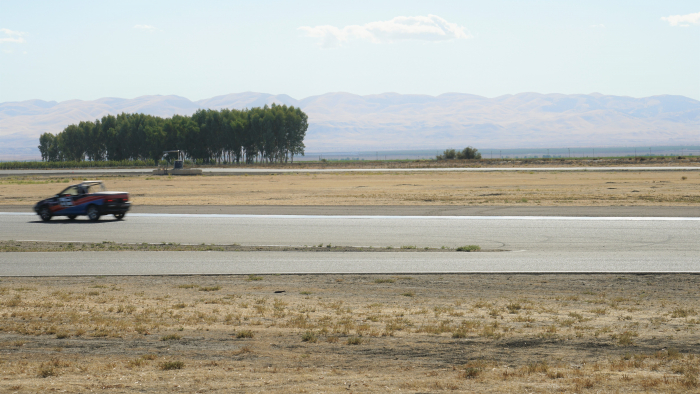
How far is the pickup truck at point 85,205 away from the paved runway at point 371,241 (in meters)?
0.53

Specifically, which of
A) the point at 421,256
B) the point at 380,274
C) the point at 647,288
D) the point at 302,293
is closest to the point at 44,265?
the point at 302,293

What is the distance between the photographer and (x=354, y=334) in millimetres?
8758

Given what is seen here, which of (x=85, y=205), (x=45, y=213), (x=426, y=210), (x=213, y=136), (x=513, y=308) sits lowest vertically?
(x=513, y=308)

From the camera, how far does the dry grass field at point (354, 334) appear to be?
21.7 ft

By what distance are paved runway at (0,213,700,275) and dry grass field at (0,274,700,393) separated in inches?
52.7

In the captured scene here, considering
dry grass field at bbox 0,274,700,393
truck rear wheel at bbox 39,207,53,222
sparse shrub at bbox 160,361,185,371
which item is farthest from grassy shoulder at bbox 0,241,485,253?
sparse shrub at bbox 160,361,185,371

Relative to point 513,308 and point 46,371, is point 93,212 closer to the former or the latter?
point 46,371

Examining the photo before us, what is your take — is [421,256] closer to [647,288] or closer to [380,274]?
[380,274]

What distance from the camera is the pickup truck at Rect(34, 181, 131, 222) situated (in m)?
25.8

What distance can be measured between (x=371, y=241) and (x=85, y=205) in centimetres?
1403

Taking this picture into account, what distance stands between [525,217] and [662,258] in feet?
31.1

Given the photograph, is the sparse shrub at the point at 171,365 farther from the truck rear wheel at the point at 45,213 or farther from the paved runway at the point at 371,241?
the truck rear wheel at the point at 45,213

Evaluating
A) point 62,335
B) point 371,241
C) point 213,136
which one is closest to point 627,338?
point 62,335

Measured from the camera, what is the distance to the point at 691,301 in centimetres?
1081
